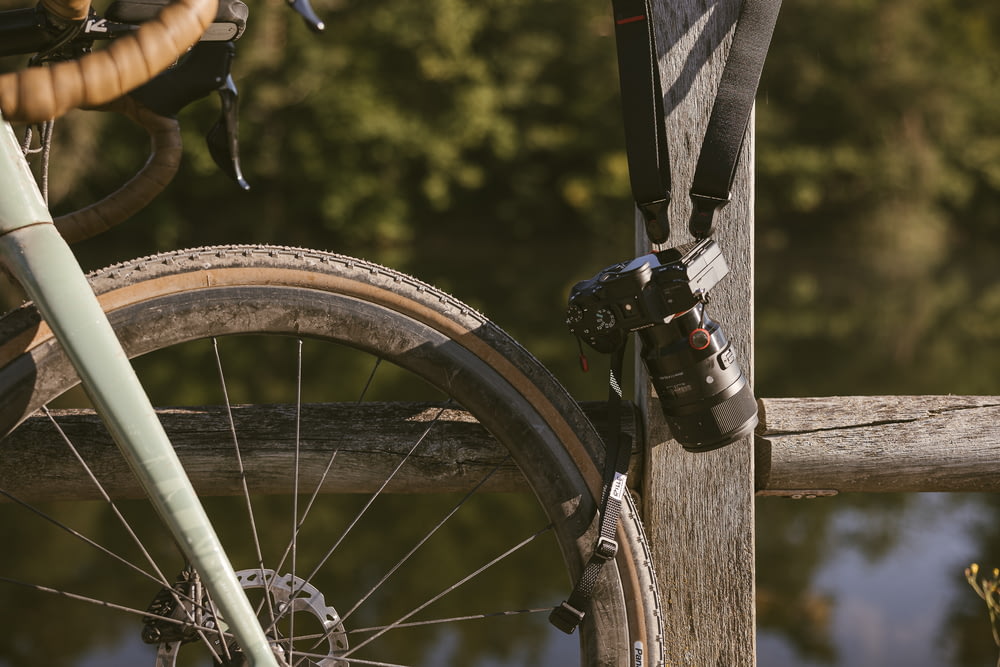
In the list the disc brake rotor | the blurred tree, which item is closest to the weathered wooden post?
the disc brake rotor

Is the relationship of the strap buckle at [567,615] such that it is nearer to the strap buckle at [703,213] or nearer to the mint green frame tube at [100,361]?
the mint green frame tube at [100,361]

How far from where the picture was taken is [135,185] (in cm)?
156

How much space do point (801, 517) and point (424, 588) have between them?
2928mm

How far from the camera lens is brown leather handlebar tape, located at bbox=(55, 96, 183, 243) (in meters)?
1.51

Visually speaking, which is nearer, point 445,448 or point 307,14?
point 307,14

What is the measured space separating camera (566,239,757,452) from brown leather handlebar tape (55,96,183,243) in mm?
715

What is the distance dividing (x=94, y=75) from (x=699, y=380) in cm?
91

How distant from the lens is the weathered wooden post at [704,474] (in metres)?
1.66

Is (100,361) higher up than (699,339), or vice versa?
(699,339)

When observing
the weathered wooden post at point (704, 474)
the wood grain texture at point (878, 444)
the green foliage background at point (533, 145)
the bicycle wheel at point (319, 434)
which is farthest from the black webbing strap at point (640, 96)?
the green foliage background at point (533, 145)

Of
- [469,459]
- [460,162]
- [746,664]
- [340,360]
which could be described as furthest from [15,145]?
[460,162]

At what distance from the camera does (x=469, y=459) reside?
1.71 meters

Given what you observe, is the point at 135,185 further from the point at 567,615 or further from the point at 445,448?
the point at 567,615

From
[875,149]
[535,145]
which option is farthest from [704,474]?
[875,149]
